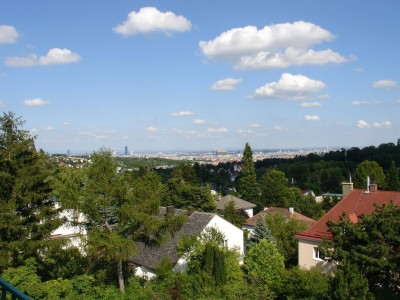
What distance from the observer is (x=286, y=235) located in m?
30.5

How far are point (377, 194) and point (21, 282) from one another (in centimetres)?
1917

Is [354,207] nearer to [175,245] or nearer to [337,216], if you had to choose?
[337,216]

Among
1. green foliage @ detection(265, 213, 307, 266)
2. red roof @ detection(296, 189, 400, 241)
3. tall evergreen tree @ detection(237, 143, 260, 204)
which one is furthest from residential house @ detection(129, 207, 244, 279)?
tall evergreen tree @ detection(237, 143, 260, 204)

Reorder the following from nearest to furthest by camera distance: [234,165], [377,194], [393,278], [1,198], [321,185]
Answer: [393,278], [1,198], [377,194], [321,185], [234,165]

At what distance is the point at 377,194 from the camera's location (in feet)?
75.7

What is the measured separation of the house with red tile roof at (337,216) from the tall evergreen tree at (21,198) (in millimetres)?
13798

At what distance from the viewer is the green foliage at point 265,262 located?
22414mm

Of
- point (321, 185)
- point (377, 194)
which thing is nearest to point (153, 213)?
point (377, 194)

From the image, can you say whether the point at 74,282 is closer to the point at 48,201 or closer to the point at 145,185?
the point at 48,201

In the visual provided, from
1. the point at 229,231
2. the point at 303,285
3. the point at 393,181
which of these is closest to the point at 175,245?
the point at 229,231

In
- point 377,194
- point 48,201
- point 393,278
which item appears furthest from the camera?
point 377,194

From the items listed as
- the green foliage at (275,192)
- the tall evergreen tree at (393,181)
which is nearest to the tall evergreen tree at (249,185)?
the green foliage at (275,192)

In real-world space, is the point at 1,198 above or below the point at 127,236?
above

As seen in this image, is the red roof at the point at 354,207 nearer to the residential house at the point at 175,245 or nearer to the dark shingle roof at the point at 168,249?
the residential house at the point at 175,245
